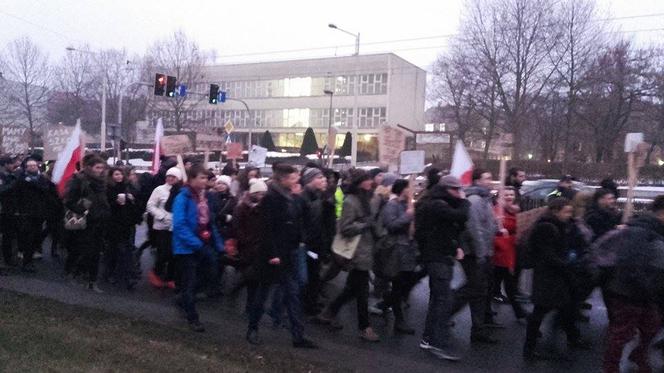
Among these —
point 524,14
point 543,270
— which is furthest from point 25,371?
point 524,14

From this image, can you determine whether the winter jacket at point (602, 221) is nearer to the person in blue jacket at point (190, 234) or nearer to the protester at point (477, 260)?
the protester at point (477, 260)

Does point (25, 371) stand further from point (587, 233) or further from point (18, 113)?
point (18, 113)

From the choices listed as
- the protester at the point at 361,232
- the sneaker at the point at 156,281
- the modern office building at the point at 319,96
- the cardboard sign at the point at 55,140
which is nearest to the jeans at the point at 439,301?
the protester at the point at 361,232

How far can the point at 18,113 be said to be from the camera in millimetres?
47500

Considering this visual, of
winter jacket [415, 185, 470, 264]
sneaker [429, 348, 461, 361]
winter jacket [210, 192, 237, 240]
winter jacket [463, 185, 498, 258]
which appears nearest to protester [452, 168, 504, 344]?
winter jacket [463, 185, 498, 258]

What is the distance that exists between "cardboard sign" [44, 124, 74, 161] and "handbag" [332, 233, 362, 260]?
7.51 meters

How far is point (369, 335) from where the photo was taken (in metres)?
7.29

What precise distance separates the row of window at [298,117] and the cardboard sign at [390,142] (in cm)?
5085

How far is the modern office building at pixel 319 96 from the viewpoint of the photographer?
6819cm

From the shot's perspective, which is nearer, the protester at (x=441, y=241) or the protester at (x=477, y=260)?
the protester at (x=441, y=241)

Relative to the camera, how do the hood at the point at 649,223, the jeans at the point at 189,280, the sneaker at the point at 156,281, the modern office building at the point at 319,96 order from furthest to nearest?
the modern office building at the point at 319,96
the sneaker at the point at 156,281
the jeans at the point at 189,280
the hood at the point at 649,223

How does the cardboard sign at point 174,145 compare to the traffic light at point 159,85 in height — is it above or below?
below

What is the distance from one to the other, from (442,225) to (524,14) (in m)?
34.3

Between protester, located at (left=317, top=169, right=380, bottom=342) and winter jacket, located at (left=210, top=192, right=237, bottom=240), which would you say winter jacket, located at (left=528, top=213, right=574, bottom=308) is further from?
winter jacket, located at (left=210, top=192, right=237, bottom=240)
